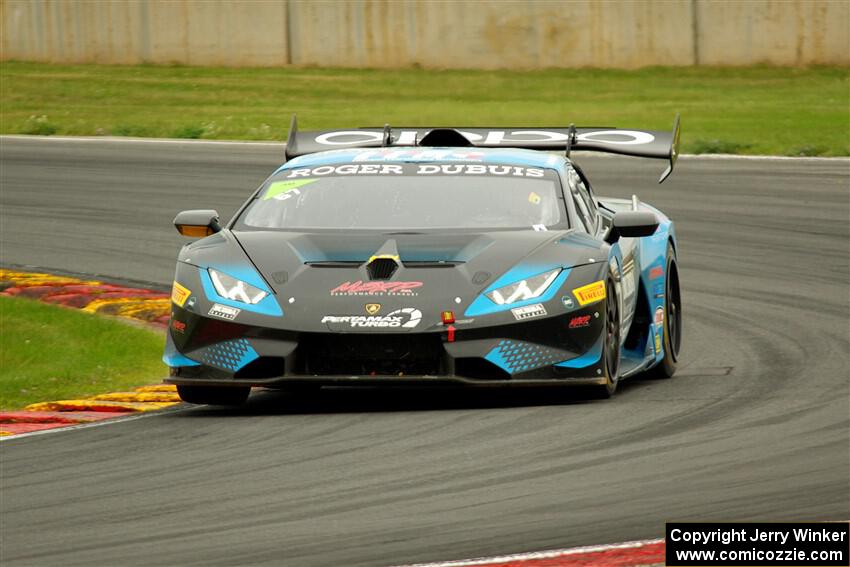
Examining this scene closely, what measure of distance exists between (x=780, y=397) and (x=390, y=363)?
1.99m

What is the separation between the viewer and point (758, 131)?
2389 centimetres

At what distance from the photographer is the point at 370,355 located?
8.02 m

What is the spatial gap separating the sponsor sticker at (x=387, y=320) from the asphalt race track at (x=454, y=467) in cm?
43

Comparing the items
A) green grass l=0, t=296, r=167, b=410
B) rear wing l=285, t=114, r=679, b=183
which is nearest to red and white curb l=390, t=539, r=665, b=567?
green grass l=0, t=296, r=167, b=410

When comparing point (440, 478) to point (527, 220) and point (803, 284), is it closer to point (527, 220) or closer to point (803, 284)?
point (527, 220)

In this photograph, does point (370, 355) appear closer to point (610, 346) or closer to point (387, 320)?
point (387, 320)

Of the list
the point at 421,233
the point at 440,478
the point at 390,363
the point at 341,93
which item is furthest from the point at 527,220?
the point at 341,93

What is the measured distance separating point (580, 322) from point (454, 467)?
64.1 inches

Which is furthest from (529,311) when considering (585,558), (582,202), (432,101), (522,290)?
(432,101)

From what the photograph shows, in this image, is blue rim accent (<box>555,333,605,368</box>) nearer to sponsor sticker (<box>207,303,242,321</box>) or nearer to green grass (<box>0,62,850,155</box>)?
sponsor sticker (<box>207,303,242,321</box>)

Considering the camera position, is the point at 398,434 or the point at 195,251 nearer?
the point at 398,434

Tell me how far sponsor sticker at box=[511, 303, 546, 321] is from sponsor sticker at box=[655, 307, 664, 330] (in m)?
1.80

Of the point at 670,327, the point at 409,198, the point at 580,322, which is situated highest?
the point at 409,198

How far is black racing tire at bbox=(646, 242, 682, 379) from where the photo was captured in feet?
32.2
